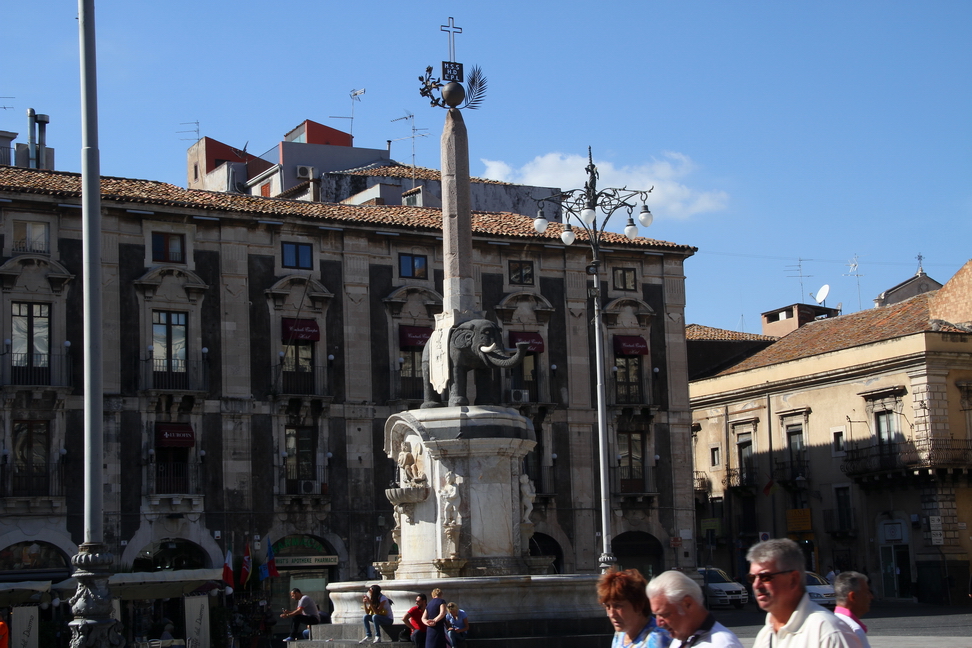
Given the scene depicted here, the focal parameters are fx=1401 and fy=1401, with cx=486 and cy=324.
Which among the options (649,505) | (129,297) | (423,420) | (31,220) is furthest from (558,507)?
(423,420)

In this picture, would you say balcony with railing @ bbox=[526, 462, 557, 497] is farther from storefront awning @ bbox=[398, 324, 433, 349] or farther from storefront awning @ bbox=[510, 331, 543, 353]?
storefront awning @ bbox=[398, 324, 433, 349]

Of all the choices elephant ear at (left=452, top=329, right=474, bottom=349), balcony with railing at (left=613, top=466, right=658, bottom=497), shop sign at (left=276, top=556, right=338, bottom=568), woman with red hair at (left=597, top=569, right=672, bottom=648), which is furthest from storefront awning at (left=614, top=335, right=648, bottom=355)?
woman with red hair at (left=597, top=569, right=672, bottom=648)

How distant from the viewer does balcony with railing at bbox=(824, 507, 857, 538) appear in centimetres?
4756

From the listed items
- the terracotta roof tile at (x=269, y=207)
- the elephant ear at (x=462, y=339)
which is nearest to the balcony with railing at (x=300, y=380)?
the terracotta roof tile at (x=269, y=207)

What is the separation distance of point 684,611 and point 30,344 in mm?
33450

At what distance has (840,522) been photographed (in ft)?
158

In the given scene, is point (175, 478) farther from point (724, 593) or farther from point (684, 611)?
point (684, 611)

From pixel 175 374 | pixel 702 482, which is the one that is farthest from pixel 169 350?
pixel 702 482

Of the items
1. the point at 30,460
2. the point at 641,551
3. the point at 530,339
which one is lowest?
the point at 641,551

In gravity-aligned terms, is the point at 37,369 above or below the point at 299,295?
below

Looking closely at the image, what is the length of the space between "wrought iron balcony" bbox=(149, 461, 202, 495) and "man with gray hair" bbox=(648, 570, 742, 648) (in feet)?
107

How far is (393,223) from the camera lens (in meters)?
42.6

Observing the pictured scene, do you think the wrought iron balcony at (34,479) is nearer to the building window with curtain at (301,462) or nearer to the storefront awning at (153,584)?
the storefront awning at (153,584)

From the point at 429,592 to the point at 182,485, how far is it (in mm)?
21356
